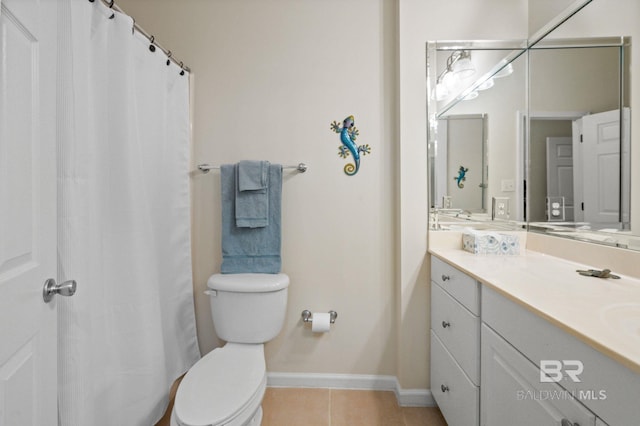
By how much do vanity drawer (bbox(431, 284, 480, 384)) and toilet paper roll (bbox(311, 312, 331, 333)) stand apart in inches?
22.8

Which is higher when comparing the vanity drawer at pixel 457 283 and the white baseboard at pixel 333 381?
the vanity drawer at pixel 457 283

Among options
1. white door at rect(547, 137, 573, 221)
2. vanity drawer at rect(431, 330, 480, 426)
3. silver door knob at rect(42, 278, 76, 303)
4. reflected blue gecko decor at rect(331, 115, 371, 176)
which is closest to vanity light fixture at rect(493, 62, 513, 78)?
white door at rect(547, 137, 573, 221)

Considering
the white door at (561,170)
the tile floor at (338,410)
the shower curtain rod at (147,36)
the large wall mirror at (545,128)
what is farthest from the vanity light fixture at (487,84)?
the tile floor at (338,410)

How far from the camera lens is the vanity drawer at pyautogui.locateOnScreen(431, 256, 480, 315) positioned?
112 cm

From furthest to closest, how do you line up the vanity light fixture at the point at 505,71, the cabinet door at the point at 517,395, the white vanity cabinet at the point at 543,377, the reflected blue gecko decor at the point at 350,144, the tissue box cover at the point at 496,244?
1. the reflected blue gecko decor at the point at 350,144
2. the vanity light fixture at the point at 505,71
3. the tissue box cover at the point at 496,244
4. the cabinet door at the point at 517,395
5. the white vanity cabinet at the point at 543,377

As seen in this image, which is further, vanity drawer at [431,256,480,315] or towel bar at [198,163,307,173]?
towel bar at [198,163,307,173]

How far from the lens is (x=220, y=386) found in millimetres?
1187

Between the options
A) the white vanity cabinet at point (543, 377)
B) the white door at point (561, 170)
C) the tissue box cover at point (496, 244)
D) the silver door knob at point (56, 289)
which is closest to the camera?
the white vanity cabinet at point (543, 377)

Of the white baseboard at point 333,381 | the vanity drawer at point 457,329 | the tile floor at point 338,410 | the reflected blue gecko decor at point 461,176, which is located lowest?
the tile floor at point 338,410

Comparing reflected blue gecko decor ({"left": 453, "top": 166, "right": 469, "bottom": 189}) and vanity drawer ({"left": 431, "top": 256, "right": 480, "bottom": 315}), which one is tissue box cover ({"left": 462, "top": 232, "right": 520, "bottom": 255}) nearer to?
vanity drawer ({"left": 431, "top": 256, "right": 480, "bottom": 315})

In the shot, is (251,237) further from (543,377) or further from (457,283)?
(543,377)

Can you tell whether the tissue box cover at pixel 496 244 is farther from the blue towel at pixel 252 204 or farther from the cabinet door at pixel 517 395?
the blue towel at pixel 252 204

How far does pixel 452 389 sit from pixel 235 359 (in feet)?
3.26

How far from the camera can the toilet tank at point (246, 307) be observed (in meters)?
1.54
